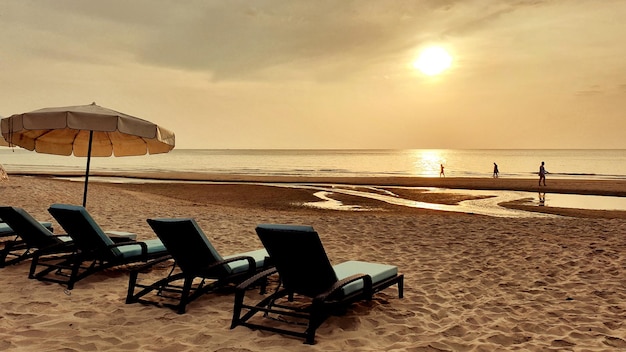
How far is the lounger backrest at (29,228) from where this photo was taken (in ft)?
21.1

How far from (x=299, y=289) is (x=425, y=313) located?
5.04 ft

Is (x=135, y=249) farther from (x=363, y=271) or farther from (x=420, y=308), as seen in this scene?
(x=420, y=308)

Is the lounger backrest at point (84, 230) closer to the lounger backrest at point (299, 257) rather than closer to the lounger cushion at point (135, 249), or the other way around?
the lounger cushion at point (135, 249)

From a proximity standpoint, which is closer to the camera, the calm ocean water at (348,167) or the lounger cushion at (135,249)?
the lounger cushion at (135,249)

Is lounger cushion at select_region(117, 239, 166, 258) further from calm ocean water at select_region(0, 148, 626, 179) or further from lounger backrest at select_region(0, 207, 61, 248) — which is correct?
calm ocean water at select_region(0, 148, 626, 179)

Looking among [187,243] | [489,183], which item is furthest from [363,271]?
[489,183]

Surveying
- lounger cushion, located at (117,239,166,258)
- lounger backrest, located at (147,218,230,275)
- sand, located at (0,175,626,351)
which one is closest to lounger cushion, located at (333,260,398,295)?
sand, located at (0,175,626,351)

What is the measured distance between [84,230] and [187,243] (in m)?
Answer: 1.71

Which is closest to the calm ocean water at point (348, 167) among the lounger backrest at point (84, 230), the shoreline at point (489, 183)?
the shoreline at point (489, 183)

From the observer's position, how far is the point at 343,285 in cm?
432

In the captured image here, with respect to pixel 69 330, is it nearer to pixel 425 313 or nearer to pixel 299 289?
pixel 299 289

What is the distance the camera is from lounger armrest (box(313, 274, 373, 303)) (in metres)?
4.15

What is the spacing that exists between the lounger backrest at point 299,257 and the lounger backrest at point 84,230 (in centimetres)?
256

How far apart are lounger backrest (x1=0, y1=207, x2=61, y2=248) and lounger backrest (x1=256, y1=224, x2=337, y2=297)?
377cm
